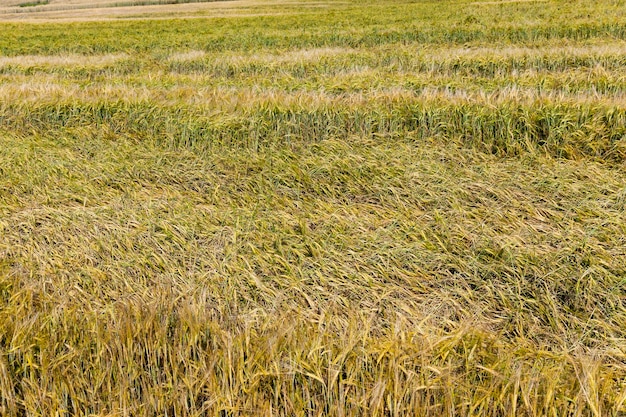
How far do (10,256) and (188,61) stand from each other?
11.1m

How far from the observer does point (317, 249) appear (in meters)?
3.99

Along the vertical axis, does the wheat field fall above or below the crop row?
below

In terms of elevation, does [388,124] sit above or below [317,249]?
above

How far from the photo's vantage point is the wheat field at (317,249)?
2.61 meters

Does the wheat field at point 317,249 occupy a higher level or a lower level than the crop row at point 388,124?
lower

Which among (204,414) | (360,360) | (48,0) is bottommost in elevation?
(204,414)

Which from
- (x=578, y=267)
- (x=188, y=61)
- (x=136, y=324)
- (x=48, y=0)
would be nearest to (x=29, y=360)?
(x=136, y=324)

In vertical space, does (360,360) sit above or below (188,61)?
below

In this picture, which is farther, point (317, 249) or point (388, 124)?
point (388, 124)

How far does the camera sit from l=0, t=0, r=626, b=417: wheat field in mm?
2609

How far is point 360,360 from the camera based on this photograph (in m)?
2.64

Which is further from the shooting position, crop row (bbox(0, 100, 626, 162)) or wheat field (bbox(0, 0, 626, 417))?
crop row (bbox(0, 100, 626, 162))

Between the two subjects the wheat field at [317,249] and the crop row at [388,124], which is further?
the crop row at [388,124]

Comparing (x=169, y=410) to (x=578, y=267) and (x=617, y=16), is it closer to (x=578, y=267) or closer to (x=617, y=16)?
(x=578, y=267)
